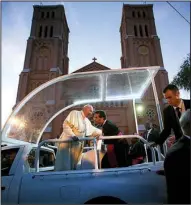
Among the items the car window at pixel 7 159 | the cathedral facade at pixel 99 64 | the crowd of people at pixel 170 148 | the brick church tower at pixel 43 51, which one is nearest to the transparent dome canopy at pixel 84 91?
the car window at pixel 7 159

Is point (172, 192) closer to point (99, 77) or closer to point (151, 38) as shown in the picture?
point (99, 77)

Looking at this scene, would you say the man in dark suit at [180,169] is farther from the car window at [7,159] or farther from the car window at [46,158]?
the car window at [46,158]

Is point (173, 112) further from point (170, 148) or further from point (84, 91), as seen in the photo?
point (84, 91)

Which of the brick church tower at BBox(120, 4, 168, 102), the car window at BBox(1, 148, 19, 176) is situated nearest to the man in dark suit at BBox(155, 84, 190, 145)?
the car window at BBox(1, 148, 19, 176)

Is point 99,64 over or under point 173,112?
over

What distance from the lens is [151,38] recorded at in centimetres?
2981

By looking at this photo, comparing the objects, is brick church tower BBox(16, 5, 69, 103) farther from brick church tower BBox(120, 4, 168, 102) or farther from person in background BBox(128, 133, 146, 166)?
person in background BBox(128, 133, 146, 166)

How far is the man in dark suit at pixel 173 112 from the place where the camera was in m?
2.39

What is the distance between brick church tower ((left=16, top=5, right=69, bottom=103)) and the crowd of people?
76.9 feet

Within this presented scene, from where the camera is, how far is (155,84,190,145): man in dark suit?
2390 mm

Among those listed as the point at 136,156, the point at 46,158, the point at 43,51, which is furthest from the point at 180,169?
the point at 43,51

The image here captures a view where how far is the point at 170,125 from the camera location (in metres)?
2.42

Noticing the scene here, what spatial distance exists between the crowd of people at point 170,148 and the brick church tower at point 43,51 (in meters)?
23.4

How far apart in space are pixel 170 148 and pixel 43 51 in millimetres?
29950
